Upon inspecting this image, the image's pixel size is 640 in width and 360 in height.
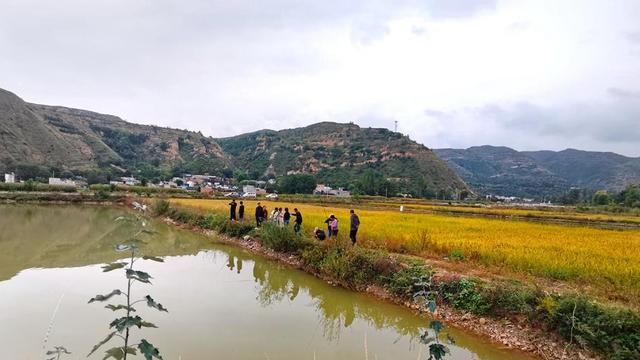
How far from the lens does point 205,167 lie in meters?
127

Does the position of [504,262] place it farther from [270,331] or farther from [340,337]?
[270,331]

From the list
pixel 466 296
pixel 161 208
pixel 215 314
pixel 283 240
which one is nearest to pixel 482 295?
pixel 466 296

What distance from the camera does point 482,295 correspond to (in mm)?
10742

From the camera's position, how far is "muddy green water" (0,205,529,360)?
830 cm

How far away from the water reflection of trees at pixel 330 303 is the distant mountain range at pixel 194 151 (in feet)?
237

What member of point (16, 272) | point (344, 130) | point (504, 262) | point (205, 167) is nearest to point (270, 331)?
point (504, 262)

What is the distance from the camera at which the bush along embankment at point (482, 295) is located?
808cm

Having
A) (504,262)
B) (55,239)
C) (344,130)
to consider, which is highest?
(344,130)

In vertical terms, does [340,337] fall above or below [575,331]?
below

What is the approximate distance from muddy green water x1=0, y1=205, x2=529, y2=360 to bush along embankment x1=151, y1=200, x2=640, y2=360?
701 mm

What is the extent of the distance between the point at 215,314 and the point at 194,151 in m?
134

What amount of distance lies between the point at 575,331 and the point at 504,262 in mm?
4470

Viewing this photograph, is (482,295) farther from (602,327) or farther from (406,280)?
(602,327)

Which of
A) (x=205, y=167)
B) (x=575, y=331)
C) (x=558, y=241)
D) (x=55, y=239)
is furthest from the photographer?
(x=205, y=167)
